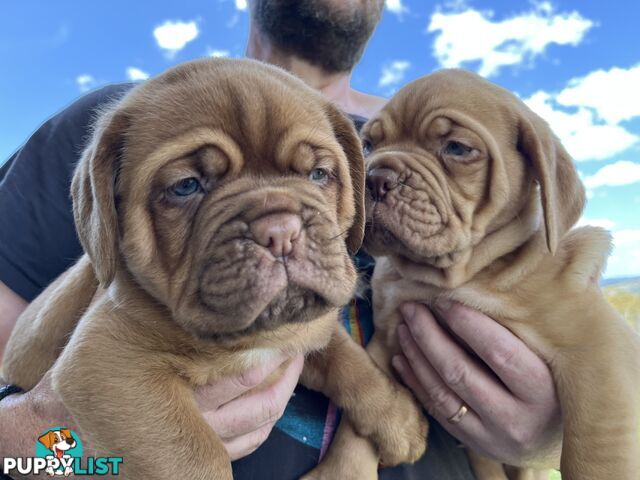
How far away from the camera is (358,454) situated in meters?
2.81

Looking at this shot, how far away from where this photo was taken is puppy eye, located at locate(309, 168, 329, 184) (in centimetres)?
249


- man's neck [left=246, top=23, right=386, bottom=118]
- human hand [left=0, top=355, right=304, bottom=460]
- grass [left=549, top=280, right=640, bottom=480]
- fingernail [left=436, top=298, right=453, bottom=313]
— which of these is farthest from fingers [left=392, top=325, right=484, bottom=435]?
man's neck [left=246, top=23, right=386, bottom=118]

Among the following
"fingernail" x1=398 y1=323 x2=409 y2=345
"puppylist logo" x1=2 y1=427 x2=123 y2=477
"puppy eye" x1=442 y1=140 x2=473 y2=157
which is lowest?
"puppylist logo" x1=2 y1=427 x2=123 y2=477

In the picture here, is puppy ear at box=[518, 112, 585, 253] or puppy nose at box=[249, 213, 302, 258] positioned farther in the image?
puppy ear at box=[518, 112, 585, 253]

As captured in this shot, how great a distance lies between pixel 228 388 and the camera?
2.57 meters

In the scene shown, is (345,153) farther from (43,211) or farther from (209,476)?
(43,211)

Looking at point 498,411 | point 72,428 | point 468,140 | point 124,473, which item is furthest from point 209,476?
point 468,140

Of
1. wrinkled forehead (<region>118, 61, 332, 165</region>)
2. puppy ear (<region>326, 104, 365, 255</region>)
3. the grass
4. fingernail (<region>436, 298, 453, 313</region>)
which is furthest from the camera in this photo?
the grass

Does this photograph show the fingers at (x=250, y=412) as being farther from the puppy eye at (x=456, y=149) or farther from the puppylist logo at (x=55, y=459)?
the puppy eye at (x=456, y=149)

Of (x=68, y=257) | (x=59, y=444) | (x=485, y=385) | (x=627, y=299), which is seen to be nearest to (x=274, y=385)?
(x=59, y=444)

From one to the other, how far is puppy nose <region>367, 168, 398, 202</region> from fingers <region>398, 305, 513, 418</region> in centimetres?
77

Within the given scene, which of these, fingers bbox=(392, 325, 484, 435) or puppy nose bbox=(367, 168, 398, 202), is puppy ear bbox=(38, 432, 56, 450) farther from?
puppy nose bbox=(367, 168, 398, 202)

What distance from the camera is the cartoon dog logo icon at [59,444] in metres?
2.54

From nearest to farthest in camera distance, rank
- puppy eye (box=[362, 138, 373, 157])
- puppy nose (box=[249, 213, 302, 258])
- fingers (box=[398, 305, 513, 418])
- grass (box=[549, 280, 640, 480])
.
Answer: puppy nose (box=[249, 213, 302, 258])
fingers (box=[398, 305, 513, 418])
puppy eye (box=[362, 138, 373, 157])
grass (box=[549, 280, 640, 480])
